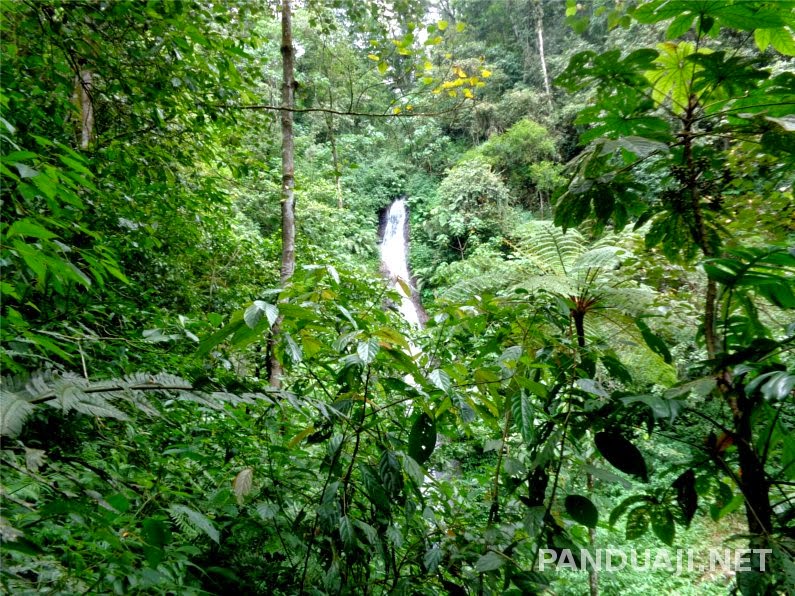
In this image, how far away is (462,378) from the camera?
3.84 feet

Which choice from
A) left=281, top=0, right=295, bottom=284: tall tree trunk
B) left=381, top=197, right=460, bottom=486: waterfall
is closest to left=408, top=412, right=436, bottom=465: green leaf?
left=281, top=0, right=295, bottom=284: tall tree trunk

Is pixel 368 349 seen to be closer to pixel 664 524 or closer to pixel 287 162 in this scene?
pixel 664 524

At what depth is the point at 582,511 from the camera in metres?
0.86

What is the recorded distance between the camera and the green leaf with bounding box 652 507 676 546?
0.92 meters

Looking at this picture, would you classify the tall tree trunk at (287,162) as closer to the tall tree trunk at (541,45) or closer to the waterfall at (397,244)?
the waterfall at (397,244)

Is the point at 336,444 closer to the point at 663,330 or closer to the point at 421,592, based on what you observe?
the point at 421,592

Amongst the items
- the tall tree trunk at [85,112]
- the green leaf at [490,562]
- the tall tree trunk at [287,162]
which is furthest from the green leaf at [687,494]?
the tall tree trunk at [85,112]

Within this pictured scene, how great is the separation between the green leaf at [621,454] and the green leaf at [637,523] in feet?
0.69

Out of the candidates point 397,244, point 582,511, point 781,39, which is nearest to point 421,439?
point 582,511

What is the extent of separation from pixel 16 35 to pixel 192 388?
2.08 metres

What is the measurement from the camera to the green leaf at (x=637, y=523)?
0.95 metres

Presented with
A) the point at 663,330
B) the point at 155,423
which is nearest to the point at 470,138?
the point at 663,330

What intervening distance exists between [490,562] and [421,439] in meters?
0.29

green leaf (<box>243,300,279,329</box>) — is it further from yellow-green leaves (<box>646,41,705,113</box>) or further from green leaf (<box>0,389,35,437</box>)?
yellow-green leaves (<box>646,41,705,113</box>)
